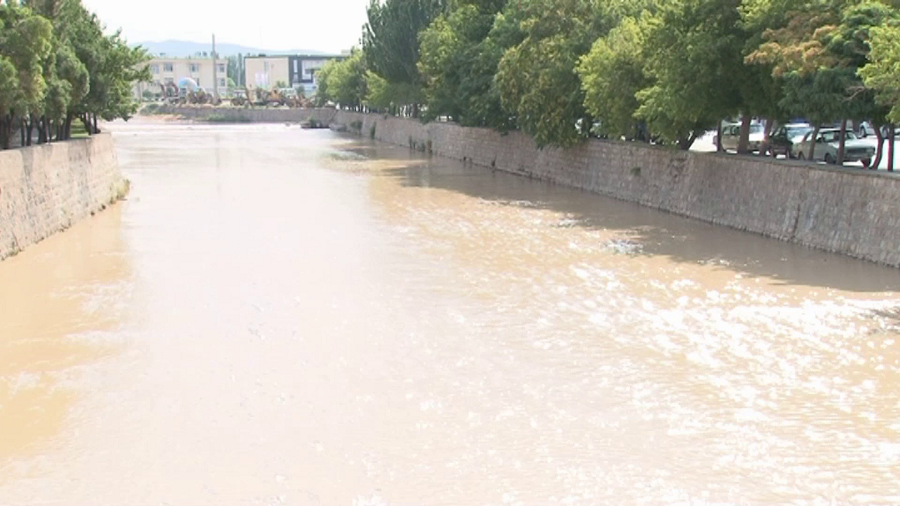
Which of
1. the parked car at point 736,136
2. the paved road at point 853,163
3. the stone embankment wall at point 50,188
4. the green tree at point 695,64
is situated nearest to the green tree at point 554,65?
the paved road at point 853,163

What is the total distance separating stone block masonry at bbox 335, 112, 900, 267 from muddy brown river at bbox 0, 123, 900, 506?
60cm

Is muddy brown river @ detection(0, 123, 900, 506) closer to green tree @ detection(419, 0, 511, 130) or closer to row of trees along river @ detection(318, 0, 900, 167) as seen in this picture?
row of trees along river @ detection(318, 0, 900, 167)

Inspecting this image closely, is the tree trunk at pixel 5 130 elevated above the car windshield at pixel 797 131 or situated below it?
below

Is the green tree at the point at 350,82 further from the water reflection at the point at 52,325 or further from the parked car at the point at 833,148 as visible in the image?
the water reflection at the point at 52,325

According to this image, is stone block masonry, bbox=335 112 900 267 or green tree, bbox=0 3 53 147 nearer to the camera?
stone block masonry, bbox=335 112 900 267

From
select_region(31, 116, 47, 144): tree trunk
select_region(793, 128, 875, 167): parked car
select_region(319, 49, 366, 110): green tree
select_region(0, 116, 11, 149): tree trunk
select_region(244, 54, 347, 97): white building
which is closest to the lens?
select_region(0, 116, 11, 149): tree trunk

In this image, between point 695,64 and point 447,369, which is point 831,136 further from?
point 447,369

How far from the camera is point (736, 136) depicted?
123 feet

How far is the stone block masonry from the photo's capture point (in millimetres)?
21703

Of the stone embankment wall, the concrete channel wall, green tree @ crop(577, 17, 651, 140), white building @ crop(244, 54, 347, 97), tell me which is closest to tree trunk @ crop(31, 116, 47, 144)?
the stone embankment wall

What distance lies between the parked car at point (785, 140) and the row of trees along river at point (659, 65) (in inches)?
30.4

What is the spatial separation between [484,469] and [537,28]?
2934 cm

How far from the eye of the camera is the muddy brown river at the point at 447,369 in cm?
1138

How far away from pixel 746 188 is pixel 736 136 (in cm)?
1136
